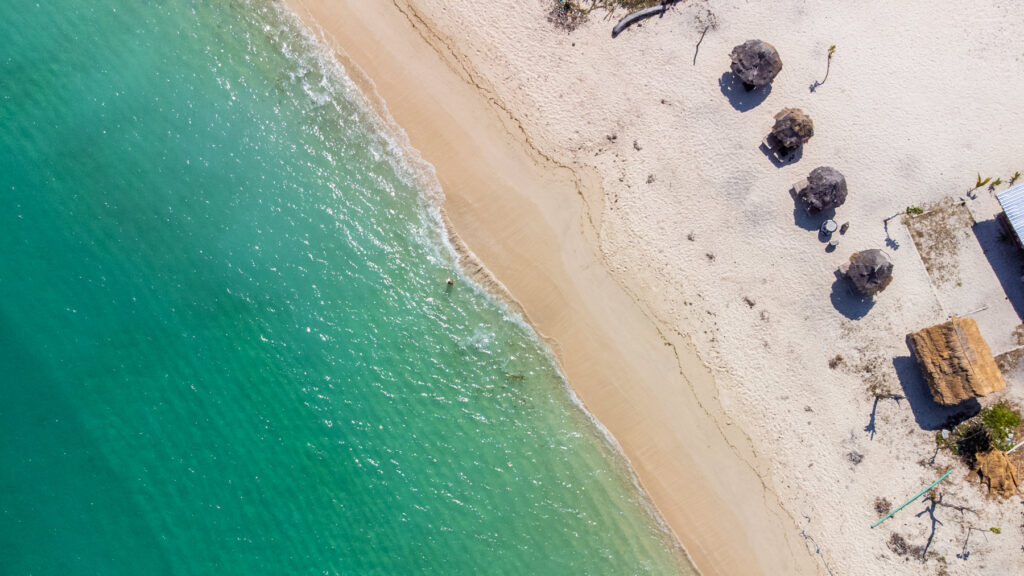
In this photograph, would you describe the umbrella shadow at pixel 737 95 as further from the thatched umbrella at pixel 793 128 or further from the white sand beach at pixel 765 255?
the thatched umbrella at pixel 793 128

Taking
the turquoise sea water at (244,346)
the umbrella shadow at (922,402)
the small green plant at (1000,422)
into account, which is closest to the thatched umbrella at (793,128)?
the umbrella shadow at (922,402)

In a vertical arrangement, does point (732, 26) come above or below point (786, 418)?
above

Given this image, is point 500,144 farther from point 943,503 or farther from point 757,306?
point 943,503

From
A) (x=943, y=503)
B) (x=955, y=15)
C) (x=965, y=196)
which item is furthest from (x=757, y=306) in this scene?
(x=955, y=15)

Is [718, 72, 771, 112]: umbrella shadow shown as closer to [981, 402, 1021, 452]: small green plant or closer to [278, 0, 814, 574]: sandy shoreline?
[278, 0, 814, 574]: sandy shoreline

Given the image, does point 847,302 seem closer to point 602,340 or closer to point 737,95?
point 737,95

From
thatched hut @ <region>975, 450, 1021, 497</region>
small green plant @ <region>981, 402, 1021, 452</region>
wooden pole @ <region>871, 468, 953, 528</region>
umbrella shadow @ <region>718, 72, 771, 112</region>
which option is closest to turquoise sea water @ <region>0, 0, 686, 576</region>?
wooden pole @ <region>871, 468, 953, 528</region>
